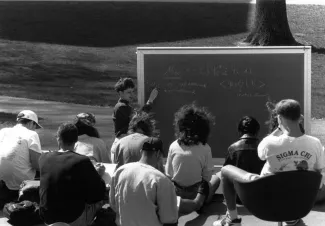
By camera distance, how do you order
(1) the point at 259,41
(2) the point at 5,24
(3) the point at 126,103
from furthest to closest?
(2) the point at 5,24, (1) the point at 259,41, (3) the point at 126,103

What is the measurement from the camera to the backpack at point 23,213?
727cm

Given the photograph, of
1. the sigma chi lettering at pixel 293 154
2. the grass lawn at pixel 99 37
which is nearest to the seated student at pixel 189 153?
the sigma chi lettering at pixel 293 154

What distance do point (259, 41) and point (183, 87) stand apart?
11.4 m

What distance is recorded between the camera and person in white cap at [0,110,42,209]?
770cm

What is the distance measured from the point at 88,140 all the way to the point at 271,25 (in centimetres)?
1294

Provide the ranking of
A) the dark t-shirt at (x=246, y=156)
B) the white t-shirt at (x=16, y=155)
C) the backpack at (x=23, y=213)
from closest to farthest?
the backpack at (x=23, y=213) → the dark t-shirt at (x=246, y=156) → the white t-shirt at (x=16, y=155)

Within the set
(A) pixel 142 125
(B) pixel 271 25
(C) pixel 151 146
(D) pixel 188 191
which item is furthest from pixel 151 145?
(B) pixel 271 25

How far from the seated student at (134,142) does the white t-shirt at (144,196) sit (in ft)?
5.08

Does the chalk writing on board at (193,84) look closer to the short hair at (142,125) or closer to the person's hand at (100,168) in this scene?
the short hair at (142,125)

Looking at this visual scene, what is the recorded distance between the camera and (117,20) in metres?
24.3

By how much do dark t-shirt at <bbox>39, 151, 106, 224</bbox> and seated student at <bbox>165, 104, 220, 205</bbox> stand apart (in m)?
1.56

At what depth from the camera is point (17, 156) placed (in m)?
7.69

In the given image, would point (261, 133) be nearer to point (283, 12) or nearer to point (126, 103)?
point (126, 103)

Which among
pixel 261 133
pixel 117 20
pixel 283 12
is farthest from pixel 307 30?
pixel 261 133
